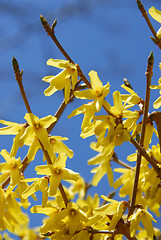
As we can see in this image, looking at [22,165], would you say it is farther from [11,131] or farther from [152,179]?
[152,179]

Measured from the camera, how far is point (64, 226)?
1771mm

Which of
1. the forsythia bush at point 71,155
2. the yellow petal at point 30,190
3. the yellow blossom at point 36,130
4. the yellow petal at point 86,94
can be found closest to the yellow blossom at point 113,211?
the forsythia bush at point 71,155

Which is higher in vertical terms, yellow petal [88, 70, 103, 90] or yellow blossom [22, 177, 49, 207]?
yellow petal [88, 70, 103, 90]

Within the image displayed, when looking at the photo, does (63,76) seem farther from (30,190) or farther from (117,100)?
→ (30,190)

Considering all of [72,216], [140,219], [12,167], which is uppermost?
[12,167]

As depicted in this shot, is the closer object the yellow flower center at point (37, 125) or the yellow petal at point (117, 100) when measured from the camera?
the yellow petal at point (117, 100)

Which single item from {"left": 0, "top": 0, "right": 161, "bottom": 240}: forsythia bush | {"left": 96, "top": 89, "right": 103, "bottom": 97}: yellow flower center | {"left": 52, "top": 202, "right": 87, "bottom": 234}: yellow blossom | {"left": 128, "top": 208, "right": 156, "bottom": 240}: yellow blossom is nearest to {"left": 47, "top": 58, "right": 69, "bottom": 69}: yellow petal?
{"left": 0, "top": 0, "right": 161, "bottom": 240}: forsythia bush

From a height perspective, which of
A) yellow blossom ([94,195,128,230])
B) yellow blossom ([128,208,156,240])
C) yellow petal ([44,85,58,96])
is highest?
yellow petal ([44,85,58,96])

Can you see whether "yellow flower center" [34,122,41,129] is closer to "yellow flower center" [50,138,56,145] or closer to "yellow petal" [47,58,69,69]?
"yellow flower center" [50,138,56,145]

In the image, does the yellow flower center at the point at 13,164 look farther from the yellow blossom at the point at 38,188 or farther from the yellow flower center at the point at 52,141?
the yellow flower center at the point at 52,141

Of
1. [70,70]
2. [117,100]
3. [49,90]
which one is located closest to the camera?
[117,100]

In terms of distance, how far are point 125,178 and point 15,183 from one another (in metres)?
0.91

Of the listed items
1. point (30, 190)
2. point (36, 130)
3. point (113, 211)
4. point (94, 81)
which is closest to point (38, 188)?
point (30, 190)

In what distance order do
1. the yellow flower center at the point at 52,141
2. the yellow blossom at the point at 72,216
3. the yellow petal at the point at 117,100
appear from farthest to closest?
the yellow flower center at the point at 52,141 → the yellow blossom at the point at 72,216 → the yellow petal at the point at 117,100
